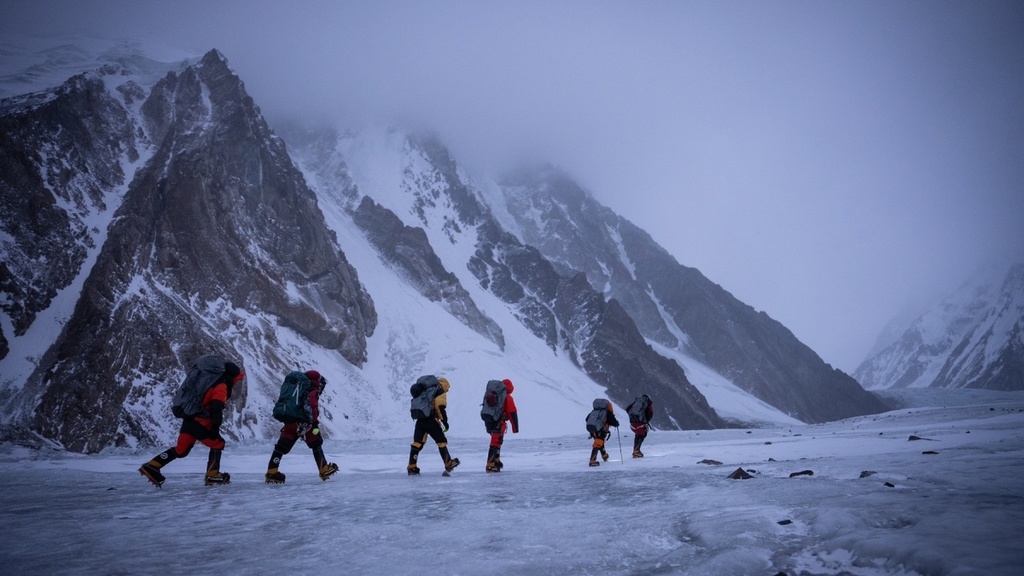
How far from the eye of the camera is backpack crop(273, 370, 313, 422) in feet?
29.3

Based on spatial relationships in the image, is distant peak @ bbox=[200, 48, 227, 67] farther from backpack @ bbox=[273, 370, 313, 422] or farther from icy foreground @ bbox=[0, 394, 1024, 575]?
icy foreground @ bbox=[0, 394, 1024, 575]

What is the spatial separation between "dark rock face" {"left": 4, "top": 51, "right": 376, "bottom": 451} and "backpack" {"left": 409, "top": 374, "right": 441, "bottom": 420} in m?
20.0

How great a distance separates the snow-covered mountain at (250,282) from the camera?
24.9 metres

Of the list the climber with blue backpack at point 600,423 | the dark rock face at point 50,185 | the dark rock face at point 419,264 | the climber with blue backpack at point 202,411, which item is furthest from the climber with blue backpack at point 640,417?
the dark rock face at point 419,264

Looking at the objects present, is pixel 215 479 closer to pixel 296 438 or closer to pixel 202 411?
pixel 202 411

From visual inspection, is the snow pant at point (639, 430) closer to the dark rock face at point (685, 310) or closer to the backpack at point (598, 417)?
the backpack at point (598, 417)

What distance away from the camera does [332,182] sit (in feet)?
304

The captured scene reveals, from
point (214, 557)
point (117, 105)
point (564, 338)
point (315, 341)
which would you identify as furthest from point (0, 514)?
point (564, 338)

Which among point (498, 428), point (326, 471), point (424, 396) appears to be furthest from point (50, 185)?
point (498, 428)

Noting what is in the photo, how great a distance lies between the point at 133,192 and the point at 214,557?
137 ft

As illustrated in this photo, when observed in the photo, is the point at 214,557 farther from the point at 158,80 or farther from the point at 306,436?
the point at 158,80

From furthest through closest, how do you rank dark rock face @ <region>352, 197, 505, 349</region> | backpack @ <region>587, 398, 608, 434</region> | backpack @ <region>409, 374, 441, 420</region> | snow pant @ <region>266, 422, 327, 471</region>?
dark rock face @ <region>352, 197, 505, 349</region>
backpack @ <region>587, 398, 608, 434</region>
backpack @ <region>409, 374, 441, 420</region>
snow pant @ <region>266, 422, 327, 471</region>

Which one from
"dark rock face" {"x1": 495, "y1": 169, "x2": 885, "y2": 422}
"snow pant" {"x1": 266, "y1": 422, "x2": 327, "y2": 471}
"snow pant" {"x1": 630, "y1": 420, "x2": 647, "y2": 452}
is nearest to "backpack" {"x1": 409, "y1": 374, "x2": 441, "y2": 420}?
"snow pant" {"x1": 266, "y1": 422, "x2": 327, "y2": 471}

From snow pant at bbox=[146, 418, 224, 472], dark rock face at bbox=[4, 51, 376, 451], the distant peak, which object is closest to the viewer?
snow pant at bbox=[146, 418, 224, 472]
